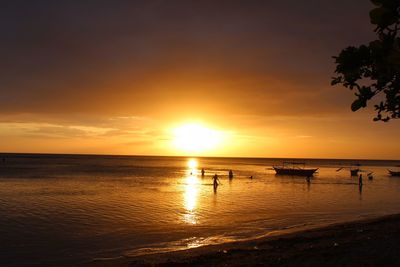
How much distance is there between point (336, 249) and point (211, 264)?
5780 millimetres

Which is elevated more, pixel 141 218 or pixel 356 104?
pixel 356 104

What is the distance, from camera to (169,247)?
22.3 meters

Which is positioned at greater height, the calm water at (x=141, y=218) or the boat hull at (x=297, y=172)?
the boat hull at (x=297, y=172)

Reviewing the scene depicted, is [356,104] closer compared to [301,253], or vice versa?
[356,104]

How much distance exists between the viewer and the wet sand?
1595cm

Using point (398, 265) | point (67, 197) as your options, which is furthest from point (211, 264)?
point (67, 197)

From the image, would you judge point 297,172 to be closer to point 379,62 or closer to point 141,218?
point 141,218

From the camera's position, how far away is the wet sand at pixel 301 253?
1595 cm

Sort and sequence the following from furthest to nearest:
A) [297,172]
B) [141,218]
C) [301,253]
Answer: [297,172], [141,218], [301,253]

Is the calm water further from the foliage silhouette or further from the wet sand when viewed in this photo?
the foliage silhouette

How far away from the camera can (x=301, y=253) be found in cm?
1812

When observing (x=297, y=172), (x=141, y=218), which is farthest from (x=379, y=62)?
(x=297, y=172)

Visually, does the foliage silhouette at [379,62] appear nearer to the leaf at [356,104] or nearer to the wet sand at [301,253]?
the leaf at [356,104]

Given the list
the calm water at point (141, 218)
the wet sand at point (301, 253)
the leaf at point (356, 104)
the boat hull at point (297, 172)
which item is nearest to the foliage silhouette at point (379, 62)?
the leaf at point (356, 104)
